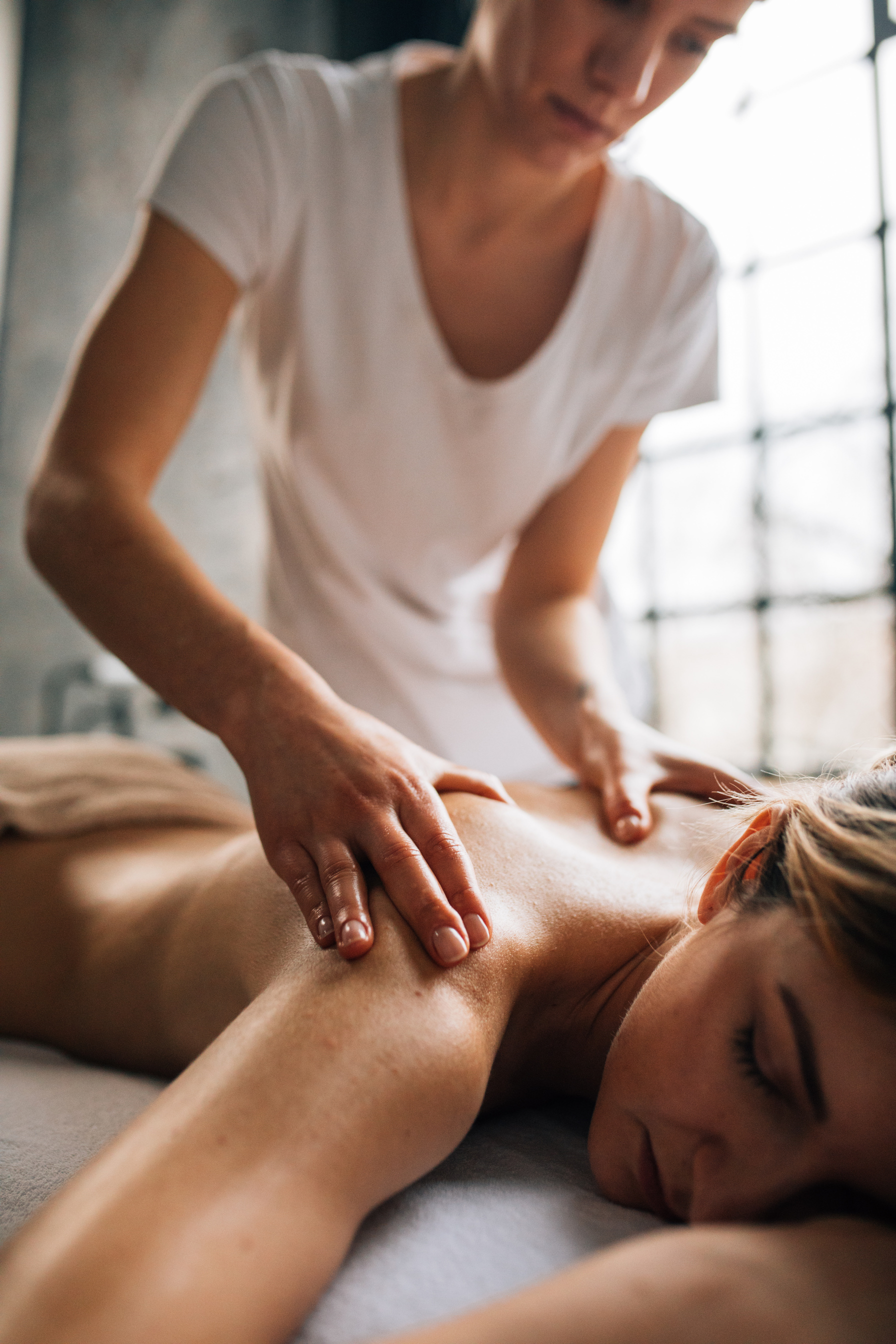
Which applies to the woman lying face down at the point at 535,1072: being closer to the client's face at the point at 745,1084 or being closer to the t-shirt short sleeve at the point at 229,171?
the client's face at the point at 745,1084

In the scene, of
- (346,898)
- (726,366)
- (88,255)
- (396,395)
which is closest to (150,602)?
(346,898)

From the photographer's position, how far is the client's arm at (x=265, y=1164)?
1.67 ft

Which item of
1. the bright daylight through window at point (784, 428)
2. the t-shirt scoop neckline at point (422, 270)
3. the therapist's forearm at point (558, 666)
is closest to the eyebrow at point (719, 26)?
the t-shirt scoop neckline at point (422, 270)

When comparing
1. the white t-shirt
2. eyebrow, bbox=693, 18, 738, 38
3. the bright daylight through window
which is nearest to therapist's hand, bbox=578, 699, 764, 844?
the white t-shirt

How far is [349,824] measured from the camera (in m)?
0.82

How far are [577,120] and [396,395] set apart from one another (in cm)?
47

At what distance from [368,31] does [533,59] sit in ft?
10.8

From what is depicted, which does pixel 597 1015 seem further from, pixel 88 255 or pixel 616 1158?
pixel 88 255

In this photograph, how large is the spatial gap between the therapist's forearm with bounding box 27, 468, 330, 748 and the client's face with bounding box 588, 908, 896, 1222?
1.40 feet

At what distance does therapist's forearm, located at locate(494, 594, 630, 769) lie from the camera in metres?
1.37

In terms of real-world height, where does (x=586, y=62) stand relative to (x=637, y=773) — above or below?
above

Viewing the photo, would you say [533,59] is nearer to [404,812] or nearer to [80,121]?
[404,812]

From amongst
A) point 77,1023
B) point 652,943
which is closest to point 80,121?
point 77,1023

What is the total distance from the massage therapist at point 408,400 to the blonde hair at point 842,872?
0.26 m
